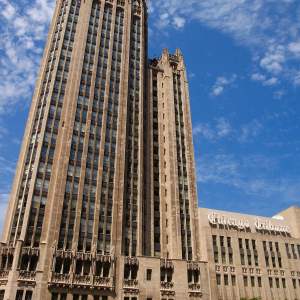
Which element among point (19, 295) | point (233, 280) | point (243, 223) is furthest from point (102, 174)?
point (233, 280)

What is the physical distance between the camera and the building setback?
7900 centimetres

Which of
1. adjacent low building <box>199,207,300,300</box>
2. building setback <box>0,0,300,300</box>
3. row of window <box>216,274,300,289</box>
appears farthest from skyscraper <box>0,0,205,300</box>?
row of window <box>216,274,300,289</box>

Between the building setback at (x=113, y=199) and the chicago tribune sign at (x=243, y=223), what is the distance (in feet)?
1.04

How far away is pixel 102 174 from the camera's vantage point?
9231cm

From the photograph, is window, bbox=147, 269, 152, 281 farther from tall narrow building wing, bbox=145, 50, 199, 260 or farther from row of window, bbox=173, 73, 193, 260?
row of window, bbox=173, 73, 193, 260

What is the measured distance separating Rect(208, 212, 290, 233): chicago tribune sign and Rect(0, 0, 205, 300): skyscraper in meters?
5.86

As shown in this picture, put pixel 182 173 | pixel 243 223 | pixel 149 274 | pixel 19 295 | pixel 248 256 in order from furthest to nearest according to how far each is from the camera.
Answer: pixel 182 173, pixel 243 223, pixel 248 256, pixel 149 274, pixel 19 295

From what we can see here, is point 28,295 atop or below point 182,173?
below

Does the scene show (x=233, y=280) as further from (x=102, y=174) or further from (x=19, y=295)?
(x=19, y=295)

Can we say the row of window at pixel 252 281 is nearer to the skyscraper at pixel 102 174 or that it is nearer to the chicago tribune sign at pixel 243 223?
the skyscraper at pixel 102 174

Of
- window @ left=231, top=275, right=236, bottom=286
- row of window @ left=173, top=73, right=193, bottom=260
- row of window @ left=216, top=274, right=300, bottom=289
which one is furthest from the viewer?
row of window @ left=173, top=73, right=193, bottom=260

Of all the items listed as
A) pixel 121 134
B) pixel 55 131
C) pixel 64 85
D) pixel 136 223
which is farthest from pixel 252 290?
pixel 64 85

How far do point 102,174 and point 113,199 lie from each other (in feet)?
23.3

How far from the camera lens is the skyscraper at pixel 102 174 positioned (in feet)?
257
